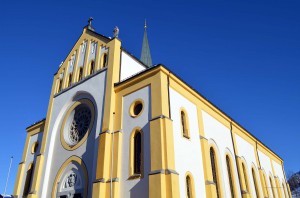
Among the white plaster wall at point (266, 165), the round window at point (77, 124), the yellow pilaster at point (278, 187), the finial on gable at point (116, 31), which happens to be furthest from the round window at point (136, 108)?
the yellow pilaster at point (278, 187)

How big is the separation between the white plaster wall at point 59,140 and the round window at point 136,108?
103 inches

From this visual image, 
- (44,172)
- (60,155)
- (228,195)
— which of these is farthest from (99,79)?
(228,195)

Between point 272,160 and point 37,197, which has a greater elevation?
point 272,160

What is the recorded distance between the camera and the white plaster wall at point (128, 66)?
A: 2088cm

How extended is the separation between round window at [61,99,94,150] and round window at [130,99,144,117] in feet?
12.5

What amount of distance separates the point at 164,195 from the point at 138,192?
1.82 meters

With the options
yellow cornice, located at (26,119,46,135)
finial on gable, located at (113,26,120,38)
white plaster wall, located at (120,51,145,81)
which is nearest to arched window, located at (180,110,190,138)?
white plaster wall, located at (120,51,145,81)

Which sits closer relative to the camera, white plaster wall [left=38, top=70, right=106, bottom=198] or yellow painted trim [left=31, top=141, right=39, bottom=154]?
white plaster wall [left=38, top=70, right=106, bottom=198]

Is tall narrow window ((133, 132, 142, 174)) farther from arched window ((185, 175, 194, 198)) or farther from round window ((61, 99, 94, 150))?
round window ((61, 99, 94, 150))

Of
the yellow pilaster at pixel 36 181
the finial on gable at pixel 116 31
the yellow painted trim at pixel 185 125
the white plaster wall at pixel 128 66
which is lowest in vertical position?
the yellow pilaster at pixel 36 181

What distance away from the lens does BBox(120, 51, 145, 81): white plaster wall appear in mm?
20875

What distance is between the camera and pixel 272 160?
35.2m

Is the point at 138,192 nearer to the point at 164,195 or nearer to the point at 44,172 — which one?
the point at 164,195

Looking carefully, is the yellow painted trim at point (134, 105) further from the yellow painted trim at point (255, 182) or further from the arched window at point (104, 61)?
the yellow painted trim at point (255, 182)
